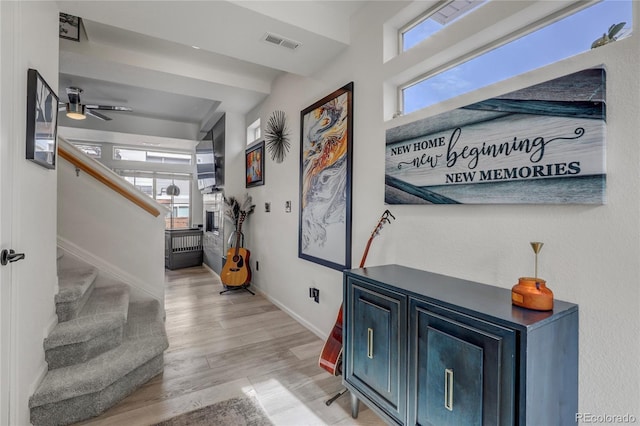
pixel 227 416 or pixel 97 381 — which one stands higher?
pixel 97 381

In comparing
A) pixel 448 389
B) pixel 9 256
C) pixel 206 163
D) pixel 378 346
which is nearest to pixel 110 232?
pixel 9 256

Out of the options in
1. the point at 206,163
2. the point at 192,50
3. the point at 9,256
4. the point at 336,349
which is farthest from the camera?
the point at 206,163

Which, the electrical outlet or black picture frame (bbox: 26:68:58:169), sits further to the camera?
the electrical outlet

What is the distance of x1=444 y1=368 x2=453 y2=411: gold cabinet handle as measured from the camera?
49.7 inches

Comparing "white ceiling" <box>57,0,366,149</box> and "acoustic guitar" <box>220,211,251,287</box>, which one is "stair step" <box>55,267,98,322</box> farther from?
"white ceiling" <box>57,0,366,149</box>

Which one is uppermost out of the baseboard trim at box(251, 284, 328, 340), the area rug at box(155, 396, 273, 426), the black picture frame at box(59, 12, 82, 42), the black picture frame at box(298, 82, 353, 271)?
the black picture frame at box(59, 12, 82, 42)

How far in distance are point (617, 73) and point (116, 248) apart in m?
3.94

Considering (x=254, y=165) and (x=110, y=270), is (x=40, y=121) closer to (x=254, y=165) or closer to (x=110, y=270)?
(x=110, y=270)

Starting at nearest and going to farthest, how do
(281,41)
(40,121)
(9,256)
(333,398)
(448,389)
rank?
(448,389), (9,256), (40,121), (333,398), (281,41)

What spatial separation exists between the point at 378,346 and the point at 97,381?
1.72m

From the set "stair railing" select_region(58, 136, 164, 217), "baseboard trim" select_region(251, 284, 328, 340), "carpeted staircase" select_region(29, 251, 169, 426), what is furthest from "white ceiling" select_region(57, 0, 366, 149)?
"baseboard trim" select_region(251, 284, 328, 340)

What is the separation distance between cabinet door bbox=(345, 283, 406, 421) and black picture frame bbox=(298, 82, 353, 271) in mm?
815

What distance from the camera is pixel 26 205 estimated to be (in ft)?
5.32

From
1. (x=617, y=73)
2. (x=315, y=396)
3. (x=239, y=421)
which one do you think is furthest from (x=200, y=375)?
(x=617, y=73)
